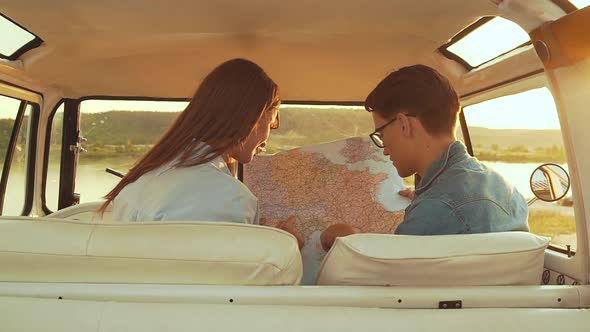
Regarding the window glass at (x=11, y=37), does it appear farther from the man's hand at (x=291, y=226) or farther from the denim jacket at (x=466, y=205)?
the denim jacket at (x=466, y=205)

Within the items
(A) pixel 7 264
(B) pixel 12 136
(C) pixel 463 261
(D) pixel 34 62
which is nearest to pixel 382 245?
(C) pixel 463 261

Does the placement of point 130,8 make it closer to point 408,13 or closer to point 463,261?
point 408,13

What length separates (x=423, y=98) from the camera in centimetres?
218

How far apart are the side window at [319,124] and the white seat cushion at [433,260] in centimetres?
227

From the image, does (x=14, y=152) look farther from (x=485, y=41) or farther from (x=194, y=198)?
(x=485, y=41)

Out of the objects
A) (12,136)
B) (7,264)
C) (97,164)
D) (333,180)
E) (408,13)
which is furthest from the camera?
(97,164)

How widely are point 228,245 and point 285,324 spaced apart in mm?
255

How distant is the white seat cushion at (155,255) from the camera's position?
1.51m

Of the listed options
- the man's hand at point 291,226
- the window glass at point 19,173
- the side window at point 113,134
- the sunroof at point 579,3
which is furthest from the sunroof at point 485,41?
the window glass at point 19,173

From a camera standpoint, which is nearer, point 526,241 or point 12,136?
point 526,241

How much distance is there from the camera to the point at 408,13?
2.63m

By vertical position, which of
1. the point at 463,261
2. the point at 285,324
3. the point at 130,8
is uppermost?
the point at 130,8

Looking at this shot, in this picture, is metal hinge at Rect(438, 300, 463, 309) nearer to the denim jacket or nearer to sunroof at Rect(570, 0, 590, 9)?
the denim jacket

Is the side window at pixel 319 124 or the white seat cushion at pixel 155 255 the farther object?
the side window at pixel 319 124
